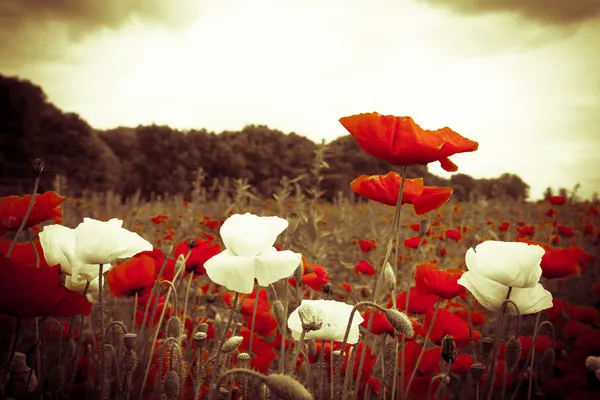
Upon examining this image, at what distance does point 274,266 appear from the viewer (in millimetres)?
793

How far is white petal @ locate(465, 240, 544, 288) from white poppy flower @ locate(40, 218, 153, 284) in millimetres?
712

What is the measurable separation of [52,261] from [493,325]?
2340 millimetres

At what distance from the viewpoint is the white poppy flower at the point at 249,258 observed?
79 centimetres

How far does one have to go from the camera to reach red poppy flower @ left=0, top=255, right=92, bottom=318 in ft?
2.37

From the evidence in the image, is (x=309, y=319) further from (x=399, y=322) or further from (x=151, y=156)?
(x=151, y=156)

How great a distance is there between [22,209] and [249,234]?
0.59 metres

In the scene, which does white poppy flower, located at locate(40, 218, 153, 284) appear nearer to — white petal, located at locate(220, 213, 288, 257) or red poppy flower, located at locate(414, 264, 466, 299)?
white petal, located at locate(220, 213, 288, 257)

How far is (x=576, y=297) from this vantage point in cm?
324

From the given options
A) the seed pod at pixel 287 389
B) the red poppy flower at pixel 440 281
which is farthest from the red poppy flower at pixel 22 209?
the red poppy flower at pixel 440 281

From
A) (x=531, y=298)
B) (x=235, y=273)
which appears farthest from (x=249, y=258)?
(x=531, y=298)

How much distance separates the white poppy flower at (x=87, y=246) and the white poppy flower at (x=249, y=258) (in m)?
0.21

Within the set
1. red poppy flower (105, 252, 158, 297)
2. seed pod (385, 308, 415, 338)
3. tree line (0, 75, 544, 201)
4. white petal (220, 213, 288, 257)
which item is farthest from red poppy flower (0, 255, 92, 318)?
tree line (0, 75, 544, 201)

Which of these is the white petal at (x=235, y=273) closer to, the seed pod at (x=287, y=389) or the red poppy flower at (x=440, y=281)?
the seed pod at (x=287, y=389)

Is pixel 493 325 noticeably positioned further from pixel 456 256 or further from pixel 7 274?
pixel 7 274
